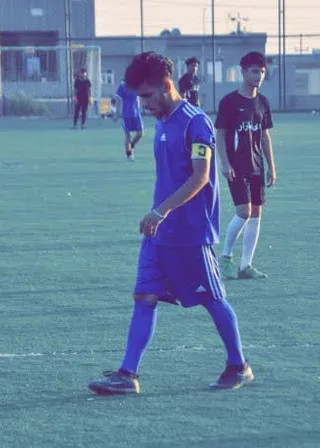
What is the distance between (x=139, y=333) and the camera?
20.8 feet

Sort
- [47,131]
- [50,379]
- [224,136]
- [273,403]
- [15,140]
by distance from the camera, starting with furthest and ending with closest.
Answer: [47,131] < [15,140] < [224,136] < [50,379] < [273,403]

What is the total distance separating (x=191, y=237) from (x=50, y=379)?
1134 millimetres

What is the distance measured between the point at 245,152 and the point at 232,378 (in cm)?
368

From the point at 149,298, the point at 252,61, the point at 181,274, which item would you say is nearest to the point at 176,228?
the point at 181,274

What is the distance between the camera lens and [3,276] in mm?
10133

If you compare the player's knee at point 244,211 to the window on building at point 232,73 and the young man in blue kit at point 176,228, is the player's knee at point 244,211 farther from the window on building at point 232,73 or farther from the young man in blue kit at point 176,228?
the window on building at point 232,73

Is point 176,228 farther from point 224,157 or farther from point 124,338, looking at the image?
point 224,157

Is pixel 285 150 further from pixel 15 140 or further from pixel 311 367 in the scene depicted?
pixel 311 367

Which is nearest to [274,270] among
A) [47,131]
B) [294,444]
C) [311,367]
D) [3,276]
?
[3,276]

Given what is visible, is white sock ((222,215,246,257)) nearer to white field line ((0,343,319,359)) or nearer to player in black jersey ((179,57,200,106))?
white field line ((0,343,319,359))

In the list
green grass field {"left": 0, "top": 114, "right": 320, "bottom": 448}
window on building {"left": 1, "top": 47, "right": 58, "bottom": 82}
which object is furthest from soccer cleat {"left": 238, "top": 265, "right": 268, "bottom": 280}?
window on building {"left": 1, "top": 47, "right": 58, "bottom": 82}

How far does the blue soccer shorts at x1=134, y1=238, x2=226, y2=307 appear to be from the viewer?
6.30 m

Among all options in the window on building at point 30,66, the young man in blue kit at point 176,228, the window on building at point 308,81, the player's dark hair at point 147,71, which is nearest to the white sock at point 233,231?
the young man in blue kit at point 176,228

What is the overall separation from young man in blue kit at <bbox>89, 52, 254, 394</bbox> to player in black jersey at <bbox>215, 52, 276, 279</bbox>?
133 inches
